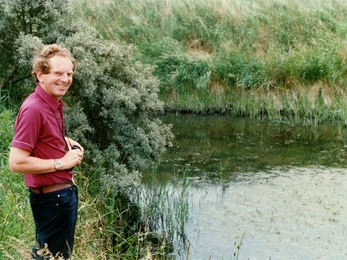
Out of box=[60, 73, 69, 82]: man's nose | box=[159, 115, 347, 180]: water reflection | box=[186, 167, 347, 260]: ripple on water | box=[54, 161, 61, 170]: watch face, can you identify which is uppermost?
box=[60, 73, 69, 82]: man's nose

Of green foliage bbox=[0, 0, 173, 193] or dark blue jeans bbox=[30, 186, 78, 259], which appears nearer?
dark blue jeans bbox=[30, 186, 78, 259]

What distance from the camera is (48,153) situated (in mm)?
3562

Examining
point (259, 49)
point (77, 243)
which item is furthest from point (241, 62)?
point (77, 243)

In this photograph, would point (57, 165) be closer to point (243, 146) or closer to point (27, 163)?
point (27, 163)

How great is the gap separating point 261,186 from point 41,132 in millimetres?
5488

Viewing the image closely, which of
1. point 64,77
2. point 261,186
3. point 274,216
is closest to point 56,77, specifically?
point 64,77

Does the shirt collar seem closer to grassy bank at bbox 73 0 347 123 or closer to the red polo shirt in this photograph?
the red polo shirt

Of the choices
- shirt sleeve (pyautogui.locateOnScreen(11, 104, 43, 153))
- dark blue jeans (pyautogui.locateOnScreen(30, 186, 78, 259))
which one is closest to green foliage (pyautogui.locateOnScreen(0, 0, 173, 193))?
dark blue jeans (pyautogui.locateOnScreen(30, 186, 78, 259))

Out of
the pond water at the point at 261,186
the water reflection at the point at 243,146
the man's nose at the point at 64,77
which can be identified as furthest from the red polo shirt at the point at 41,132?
the water reflection at the point at 243,146

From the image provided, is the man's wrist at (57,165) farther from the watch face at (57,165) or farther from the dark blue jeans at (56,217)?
the dark blue jeans at (56,217)

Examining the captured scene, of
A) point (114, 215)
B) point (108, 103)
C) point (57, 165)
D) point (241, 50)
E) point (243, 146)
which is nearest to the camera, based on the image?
point (57, 165)

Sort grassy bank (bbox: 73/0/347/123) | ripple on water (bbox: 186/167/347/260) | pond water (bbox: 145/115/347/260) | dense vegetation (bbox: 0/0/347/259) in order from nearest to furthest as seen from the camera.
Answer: dense vegetation (bbox: 0/0/347/259) < ripple on water (bbox: 186/167/347/260) < pond water (bbox: 145/115/347/260) < grassy bank (bbox: 73/0/347/123)

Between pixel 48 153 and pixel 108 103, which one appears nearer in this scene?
pixel 48 153

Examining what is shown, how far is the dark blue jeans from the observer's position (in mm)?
3561
